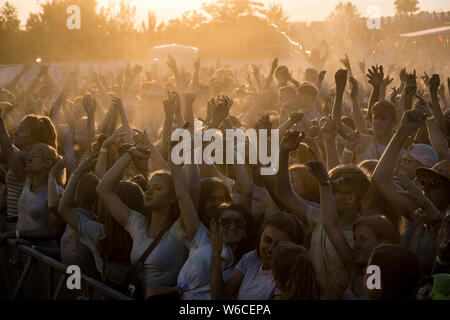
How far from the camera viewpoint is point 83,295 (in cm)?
442

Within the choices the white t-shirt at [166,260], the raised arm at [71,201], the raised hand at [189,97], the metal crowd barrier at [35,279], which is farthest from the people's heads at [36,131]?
the white t-shirt at [166,260]

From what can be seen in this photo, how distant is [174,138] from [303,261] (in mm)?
1401

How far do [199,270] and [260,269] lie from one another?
14.6 inches

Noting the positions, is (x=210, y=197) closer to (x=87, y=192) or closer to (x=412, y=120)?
(x=87, y=192)

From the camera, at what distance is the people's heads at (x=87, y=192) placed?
4805mm

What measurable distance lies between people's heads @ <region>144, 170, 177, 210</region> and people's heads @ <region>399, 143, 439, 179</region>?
170 cm

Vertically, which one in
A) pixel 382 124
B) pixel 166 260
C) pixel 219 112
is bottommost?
pixel 166 260

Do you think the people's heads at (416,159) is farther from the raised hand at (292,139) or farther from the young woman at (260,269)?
the young woman at (260,269)

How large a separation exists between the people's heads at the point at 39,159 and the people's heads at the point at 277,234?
7.91ft

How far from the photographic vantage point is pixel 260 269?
11.6ft

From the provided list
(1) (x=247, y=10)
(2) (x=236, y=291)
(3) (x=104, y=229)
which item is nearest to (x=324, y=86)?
(3) (x=104, y=229)

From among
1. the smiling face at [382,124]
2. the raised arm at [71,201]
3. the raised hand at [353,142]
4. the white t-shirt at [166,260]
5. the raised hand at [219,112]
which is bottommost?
the white t-shirt at [166,260]

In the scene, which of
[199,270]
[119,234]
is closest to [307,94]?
[119,234]
